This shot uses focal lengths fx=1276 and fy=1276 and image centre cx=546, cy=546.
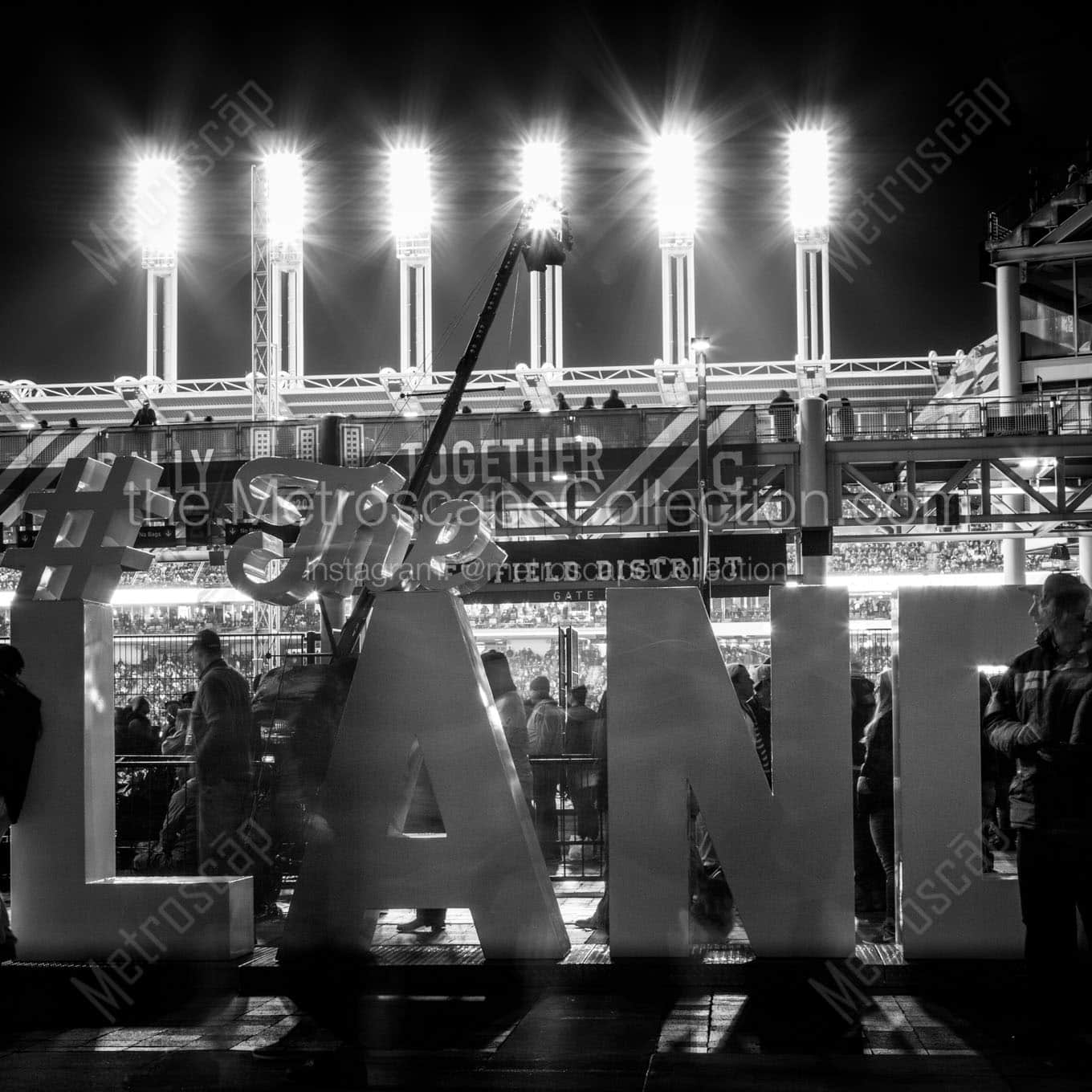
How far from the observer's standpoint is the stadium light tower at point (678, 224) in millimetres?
49938

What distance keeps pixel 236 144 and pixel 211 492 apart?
24.0 metres

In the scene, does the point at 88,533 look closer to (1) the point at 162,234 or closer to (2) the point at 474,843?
(2) the point at 474,843

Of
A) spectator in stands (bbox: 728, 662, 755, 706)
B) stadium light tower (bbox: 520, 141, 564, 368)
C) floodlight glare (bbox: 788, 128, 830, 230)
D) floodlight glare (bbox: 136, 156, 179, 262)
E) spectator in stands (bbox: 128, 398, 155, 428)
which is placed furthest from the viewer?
stadium light tower (bbox: 520, 141, 564, 368)

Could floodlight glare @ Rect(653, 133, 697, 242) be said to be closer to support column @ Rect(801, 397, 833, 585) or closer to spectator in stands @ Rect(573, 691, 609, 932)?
support column @ Rect(801, 397, 833, 585)

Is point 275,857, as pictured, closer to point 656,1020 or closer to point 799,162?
point 656,1020

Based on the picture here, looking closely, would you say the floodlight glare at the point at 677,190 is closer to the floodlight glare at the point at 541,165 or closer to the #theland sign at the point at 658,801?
the floodlight glare at the point at 541,165

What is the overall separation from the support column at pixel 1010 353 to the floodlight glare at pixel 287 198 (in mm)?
25081

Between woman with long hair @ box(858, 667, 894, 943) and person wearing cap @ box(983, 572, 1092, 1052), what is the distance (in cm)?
256

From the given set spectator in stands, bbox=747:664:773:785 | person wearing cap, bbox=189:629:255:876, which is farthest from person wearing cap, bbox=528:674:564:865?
person wearing cap, bbox=189:629:255:876

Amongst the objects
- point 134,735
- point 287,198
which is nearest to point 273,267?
point 287,198

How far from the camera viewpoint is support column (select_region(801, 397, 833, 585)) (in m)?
24.4

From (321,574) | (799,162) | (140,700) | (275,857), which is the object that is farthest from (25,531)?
(799,162)

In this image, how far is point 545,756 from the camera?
42.0 ft

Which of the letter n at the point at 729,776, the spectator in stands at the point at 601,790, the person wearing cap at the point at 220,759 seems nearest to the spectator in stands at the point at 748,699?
the spectator in stands at the point at 601,790
